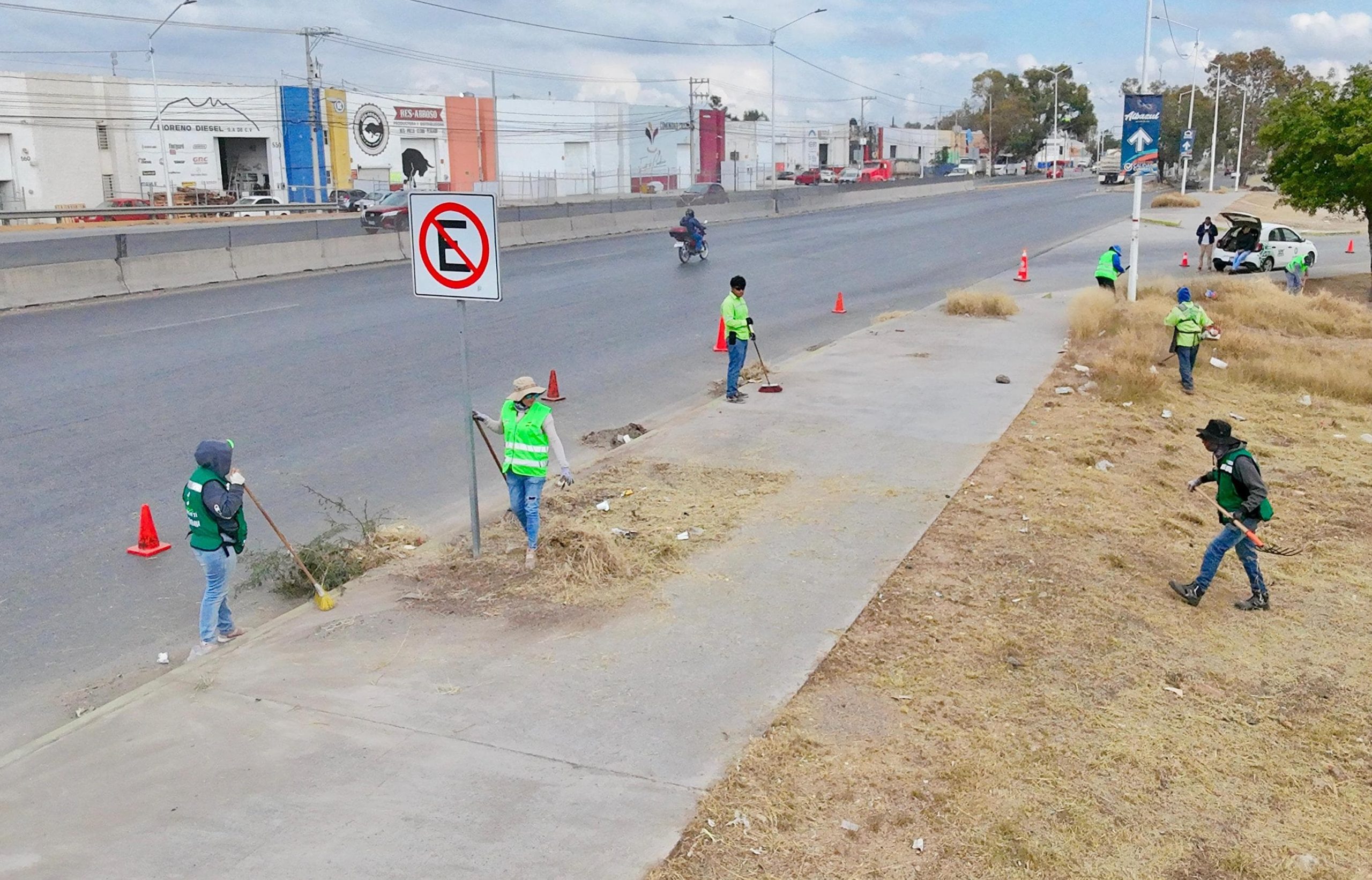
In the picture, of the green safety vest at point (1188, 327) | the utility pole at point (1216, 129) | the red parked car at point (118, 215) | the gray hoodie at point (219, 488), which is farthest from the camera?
the utility pole at point (1216, 129)

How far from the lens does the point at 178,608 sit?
7.44 metres

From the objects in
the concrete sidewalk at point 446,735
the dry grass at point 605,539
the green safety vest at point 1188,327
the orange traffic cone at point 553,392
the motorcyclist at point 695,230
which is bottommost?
the concrete sidewalk at point 446,735

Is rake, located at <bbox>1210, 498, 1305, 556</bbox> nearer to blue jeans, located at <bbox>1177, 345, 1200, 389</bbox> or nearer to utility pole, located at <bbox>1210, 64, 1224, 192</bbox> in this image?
blue jeans, located at <bbox>1177, 345, 1200, 389</bbox>

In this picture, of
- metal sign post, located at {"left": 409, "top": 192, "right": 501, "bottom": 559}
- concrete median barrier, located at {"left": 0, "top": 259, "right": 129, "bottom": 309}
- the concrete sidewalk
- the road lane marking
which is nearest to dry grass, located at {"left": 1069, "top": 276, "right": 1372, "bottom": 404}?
the concrete sidewalk

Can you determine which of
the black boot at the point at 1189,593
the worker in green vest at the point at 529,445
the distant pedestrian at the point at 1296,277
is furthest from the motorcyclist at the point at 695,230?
the black boot at the point at 1189,593

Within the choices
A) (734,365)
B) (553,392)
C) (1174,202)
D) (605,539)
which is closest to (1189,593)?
(605,539)

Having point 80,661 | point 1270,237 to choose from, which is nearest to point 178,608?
point 80,661

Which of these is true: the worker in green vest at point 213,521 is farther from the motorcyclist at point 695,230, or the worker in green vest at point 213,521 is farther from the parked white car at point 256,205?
the parked white car at point 256,205

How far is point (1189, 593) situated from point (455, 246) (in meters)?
5.44

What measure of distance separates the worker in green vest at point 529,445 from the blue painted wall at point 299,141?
61081 millimetres

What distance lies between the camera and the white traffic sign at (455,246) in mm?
7316

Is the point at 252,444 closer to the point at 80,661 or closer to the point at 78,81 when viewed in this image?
the point at 80,661

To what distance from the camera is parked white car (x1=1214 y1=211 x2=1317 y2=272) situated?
2962 cm

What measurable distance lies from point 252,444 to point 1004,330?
40.5 ft
